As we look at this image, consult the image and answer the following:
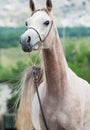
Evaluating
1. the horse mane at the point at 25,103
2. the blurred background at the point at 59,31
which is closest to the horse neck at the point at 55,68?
the horse mane at the point at 25,103

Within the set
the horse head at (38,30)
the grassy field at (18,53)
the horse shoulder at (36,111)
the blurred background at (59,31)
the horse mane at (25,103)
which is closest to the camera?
the horse head at (38,30)

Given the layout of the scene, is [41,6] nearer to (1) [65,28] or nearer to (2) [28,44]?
(2) [28,44]

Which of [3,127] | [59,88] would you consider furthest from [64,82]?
[3,127]

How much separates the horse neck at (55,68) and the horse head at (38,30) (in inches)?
4.6

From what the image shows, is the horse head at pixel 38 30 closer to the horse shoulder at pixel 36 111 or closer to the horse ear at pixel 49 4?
the horse ear at pixel 49 4

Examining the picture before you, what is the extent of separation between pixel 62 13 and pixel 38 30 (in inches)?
1096

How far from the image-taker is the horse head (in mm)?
5750

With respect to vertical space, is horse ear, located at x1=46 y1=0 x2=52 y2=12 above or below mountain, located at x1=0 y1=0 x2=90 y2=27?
above

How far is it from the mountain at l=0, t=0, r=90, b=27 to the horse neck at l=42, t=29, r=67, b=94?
25.9 meters

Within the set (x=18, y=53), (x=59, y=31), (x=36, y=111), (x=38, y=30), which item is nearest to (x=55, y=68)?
(x=38, y=30)

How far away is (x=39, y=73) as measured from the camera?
7293mm

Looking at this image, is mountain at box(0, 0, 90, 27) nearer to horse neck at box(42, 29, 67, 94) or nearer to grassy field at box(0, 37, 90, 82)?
grassy field at box(0, 37, 90, 82)

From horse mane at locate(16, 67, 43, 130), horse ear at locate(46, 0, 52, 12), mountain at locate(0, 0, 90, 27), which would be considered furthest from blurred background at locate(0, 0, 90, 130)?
horse ear at locate(46, 0, 52, 12)

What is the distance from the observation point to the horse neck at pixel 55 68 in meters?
6.12
